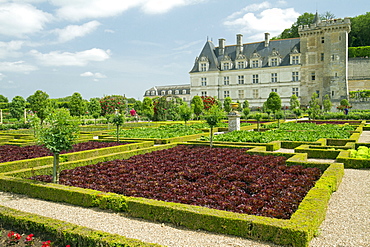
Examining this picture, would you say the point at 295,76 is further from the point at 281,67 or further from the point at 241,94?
the point at 241,94

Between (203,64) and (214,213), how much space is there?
161 ft

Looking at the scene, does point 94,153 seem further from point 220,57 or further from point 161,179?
point 220,57

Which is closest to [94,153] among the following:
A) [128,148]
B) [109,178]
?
[128,148]

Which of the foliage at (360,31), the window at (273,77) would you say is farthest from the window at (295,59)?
the foliage at (360,31)

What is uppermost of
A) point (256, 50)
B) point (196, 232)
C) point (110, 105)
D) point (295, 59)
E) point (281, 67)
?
point (256, 50)

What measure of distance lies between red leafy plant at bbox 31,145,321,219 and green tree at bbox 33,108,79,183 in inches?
32.5

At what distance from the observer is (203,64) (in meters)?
52.5

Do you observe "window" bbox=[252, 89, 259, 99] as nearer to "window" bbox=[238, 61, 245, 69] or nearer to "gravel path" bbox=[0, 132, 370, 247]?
"window" bbox=[238, 61, 245, 69]

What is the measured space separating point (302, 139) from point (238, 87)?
3752 centimetres

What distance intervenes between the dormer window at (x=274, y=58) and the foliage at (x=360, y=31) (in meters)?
17.9

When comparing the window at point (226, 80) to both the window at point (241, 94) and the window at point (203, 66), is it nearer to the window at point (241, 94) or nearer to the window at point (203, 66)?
the window at point (241, 94)

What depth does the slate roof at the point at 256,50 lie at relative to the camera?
47250 millimetres

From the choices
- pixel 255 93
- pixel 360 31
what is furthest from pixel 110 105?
pixel 360 31

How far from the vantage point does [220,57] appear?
52.7 meters
